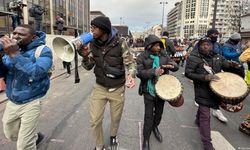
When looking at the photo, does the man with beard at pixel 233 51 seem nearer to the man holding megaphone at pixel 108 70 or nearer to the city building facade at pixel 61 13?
the man holding megaphone at pixel 108 70

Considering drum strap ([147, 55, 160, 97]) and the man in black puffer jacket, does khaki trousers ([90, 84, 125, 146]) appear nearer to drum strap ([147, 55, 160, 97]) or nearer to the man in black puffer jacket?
drum strap ([147, 55, 160, 97])

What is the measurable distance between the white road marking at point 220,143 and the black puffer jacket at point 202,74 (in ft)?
2.21

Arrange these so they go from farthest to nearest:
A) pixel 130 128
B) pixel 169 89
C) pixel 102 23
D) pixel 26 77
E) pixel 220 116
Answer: pixel 220 116
pixel 130 128
pixel 169 89
pixel 102 23
pixel 26 77

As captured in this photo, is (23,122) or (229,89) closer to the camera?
(23,122)

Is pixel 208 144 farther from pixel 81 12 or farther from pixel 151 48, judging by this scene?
pixel 81 12

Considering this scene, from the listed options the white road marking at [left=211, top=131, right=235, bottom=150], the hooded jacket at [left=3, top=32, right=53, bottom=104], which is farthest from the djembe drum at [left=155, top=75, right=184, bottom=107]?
the hooded jacket at [left=3, top=32, right=53, bottom=104]

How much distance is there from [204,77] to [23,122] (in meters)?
2.52

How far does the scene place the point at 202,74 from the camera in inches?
142

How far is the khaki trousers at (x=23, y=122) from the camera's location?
2.61 meters

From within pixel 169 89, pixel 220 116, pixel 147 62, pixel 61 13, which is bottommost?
pixel 220 116

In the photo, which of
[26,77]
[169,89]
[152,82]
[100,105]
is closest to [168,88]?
[169,89]

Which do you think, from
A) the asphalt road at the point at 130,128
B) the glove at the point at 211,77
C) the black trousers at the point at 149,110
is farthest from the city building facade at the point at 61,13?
the glove at the point at 211,77

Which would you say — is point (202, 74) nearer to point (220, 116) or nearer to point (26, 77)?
point (220, 116)

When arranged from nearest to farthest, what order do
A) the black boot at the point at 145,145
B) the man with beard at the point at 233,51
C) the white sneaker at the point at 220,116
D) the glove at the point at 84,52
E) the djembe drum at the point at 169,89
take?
the glove at the point at 84,52 → the djembe drum at the point at 169,89 → the black boot at the point at 145,145 → the white sneaker at the point at 220,116 → the man with beard at the point at 233,51
